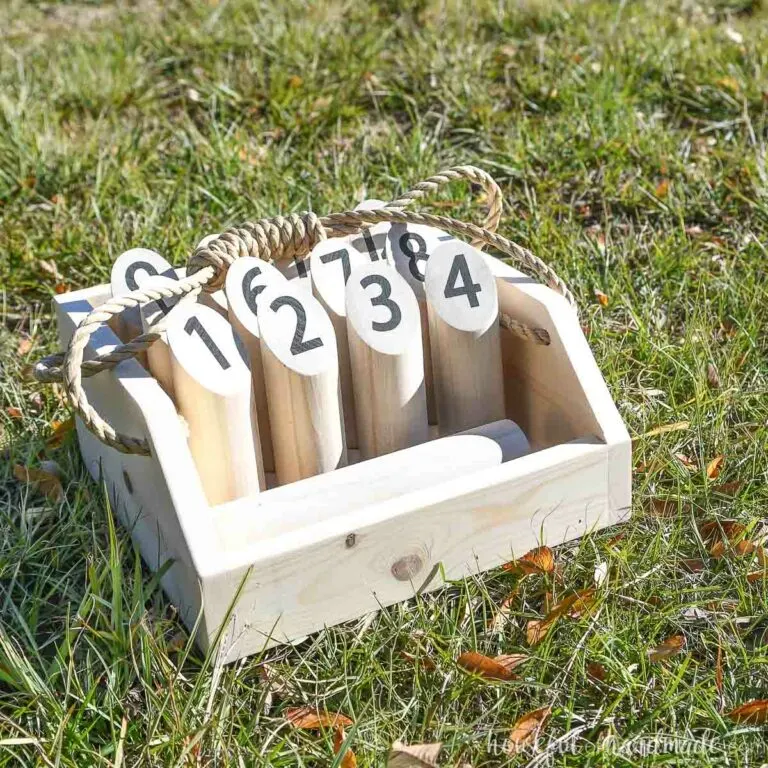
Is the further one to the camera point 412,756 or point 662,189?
point 662,189

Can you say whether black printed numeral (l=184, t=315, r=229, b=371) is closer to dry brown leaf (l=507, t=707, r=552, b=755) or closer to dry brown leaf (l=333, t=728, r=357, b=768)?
dry brown leaf (l=333, t=728, r=357, b=768)

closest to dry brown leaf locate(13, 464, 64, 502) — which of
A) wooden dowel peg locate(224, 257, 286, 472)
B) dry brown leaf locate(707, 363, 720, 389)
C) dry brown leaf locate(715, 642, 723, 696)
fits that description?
wooden dowel peg locate(224, 257, 286, 472)

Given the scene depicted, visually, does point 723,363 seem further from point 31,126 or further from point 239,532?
point 31,126

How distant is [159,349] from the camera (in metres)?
1.72

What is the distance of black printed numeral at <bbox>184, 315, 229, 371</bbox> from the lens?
1627 mm

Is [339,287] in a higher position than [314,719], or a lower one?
higher

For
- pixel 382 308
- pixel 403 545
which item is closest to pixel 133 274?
pixel 382 308

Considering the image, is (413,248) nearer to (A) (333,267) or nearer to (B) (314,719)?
(A) (333,267)

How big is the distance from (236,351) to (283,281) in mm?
148

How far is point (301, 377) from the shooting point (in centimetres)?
161

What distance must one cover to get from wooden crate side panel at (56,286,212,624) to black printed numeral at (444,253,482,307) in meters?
0.51

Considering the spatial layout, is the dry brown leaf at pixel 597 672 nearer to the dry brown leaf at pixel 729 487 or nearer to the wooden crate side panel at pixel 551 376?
the wooden crate side panel at pixel 551 376

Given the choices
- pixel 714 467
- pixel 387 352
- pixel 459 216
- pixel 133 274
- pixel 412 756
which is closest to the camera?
pixel 412 756

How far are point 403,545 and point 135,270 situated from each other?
2.18ft
